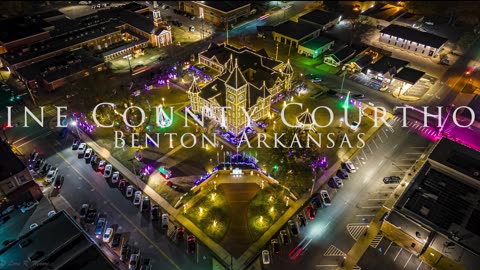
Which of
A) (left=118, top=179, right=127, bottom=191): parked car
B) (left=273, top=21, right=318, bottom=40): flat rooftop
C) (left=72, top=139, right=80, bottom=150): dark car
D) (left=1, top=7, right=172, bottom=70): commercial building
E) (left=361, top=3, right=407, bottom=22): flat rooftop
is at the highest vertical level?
(left=361, top=3, right=407, bottom=22): flat rooftop

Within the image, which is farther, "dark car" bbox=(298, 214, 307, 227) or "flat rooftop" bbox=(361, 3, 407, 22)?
"flat rooftop" bbox=(361, 3, 407, 22)

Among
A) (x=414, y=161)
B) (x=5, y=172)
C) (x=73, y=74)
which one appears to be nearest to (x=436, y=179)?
(x=414, y=161)

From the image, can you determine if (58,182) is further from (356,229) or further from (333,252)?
(356,229)

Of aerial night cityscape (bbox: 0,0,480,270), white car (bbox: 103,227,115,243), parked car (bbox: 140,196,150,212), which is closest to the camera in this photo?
aerial night cityscape (bbox: 0,0,480,270)

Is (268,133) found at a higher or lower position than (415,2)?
lower

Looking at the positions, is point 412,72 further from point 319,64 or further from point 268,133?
point 268,133

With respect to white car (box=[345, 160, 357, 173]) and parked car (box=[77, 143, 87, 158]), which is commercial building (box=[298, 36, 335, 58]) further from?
parked car (box=[77, 143, 87, 158])

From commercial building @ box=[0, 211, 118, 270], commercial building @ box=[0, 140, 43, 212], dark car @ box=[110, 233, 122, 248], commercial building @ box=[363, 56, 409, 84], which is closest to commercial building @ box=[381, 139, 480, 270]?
commercial building @ box=[363, 56, 409, 84]

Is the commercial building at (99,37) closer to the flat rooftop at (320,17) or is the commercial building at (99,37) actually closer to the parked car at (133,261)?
the flat rooftop at (320,17)
